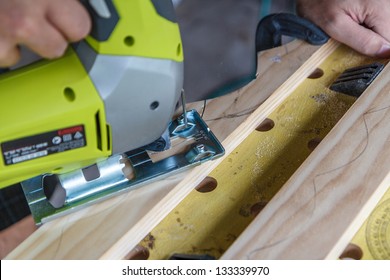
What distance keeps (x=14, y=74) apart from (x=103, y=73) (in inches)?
7.6

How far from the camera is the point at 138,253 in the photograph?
1018mm

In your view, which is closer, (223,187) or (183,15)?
(223,187)

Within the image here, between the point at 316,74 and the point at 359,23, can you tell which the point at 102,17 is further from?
the point at 359,23

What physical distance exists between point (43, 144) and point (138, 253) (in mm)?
306

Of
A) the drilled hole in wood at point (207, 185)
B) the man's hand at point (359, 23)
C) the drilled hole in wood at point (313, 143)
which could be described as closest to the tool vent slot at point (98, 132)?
the drilled hole in wood at point (207, 185)

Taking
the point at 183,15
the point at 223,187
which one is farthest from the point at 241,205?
the point at 183,15

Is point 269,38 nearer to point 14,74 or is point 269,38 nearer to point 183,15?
point 183,15

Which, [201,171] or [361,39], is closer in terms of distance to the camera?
[201,171]

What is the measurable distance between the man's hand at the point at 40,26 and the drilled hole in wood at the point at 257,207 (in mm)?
526

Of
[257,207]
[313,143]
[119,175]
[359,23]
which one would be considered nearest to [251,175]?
[257,207]

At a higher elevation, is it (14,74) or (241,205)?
(14,74)

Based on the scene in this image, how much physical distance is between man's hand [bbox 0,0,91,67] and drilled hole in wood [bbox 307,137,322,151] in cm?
63

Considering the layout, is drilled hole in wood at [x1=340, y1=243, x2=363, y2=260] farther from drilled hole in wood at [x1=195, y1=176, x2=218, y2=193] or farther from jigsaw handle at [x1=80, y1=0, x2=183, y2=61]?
jigsaw handle at [x1=80, y1=0, x2=183, y2=61]
